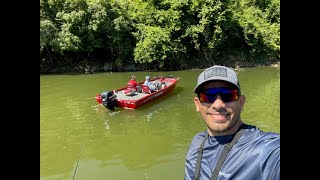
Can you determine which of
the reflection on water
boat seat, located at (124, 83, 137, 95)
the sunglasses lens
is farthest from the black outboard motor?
the sunglasses lens

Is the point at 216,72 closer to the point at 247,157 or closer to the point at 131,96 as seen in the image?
the point at 247,157

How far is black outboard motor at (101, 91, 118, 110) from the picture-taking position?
14422 mm

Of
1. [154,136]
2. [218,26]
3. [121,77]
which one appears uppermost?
[218,26]

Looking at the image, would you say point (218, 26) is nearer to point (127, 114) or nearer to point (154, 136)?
point (127, 114)

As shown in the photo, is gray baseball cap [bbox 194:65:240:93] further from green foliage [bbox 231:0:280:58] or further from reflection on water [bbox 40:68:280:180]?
green foliage [bbox 231:0:280:58]

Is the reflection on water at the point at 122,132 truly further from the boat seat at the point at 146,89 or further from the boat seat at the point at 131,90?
the boat seat at the point at 131,90

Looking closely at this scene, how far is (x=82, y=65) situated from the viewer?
31500mm

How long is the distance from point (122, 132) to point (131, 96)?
3.48 m

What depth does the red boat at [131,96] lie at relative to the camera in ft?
47.9

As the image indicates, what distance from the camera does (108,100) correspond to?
14484mm

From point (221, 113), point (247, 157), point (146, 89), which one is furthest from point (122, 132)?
point (247, 157)
